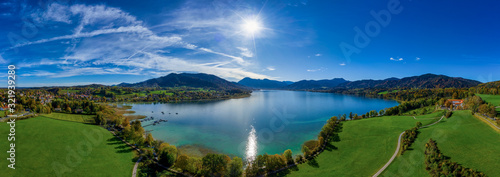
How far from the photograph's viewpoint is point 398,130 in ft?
130

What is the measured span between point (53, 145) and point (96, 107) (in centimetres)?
4835

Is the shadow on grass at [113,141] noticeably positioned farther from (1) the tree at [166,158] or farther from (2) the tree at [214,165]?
(2) the tree at [214,165]

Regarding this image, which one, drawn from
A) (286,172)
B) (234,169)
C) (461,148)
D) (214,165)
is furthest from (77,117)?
(461,148)

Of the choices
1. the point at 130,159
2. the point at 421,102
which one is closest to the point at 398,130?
the point at 130,159

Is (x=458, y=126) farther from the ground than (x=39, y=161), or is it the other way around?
(x=458, y=126)

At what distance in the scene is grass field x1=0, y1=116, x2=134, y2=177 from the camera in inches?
968

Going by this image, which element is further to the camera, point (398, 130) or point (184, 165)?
point (398, 130)

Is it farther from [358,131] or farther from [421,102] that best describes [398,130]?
[421,102]

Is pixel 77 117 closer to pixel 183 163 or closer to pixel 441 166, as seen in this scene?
pixel 183 163

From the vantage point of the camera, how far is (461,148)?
25.8 meters

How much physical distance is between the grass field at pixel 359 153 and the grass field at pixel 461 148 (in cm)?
278

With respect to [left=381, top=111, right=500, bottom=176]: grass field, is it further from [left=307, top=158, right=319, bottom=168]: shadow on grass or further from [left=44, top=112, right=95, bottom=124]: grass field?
[left=44, top=112, right=95, bottom=124]: grass field

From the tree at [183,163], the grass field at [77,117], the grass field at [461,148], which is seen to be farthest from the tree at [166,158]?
the grass field at [77,117]

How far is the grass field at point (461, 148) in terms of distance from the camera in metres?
22.5
